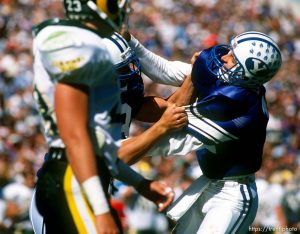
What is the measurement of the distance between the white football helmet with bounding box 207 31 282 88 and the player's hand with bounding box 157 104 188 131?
0.39 m

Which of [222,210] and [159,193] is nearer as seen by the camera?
[159,193]

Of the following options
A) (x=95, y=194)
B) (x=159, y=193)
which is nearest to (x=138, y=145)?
(x=159, y=193)

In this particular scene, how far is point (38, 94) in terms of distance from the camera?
345 cm

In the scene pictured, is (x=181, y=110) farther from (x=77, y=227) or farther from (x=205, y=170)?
(x=77, y=227)

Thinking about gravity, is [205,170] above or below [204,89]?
below

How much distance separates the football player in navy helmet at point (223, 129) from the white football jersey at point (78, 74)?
4.05 ft

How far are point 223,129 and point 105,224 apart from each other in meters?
1.65

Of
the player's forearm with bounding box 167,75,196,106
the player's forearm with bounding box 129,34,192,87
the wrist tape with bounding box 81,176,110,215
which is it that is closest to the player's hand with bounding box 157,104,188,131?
the player's forearm with bounding box 167,75,196,106

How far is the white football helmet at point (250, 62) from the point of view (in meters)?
4.67

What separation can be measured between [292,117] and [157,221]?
23.0 feet

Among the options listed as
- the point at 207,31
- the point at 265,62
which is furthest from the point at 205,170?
the point at 207,31

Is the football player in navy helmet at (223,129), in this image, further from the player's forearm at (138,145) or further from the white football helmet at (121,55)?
the white football helmet at (121,55)

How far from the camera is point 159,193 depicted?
3498 mm

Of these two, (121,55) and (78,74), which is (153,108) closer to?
(121,55)
